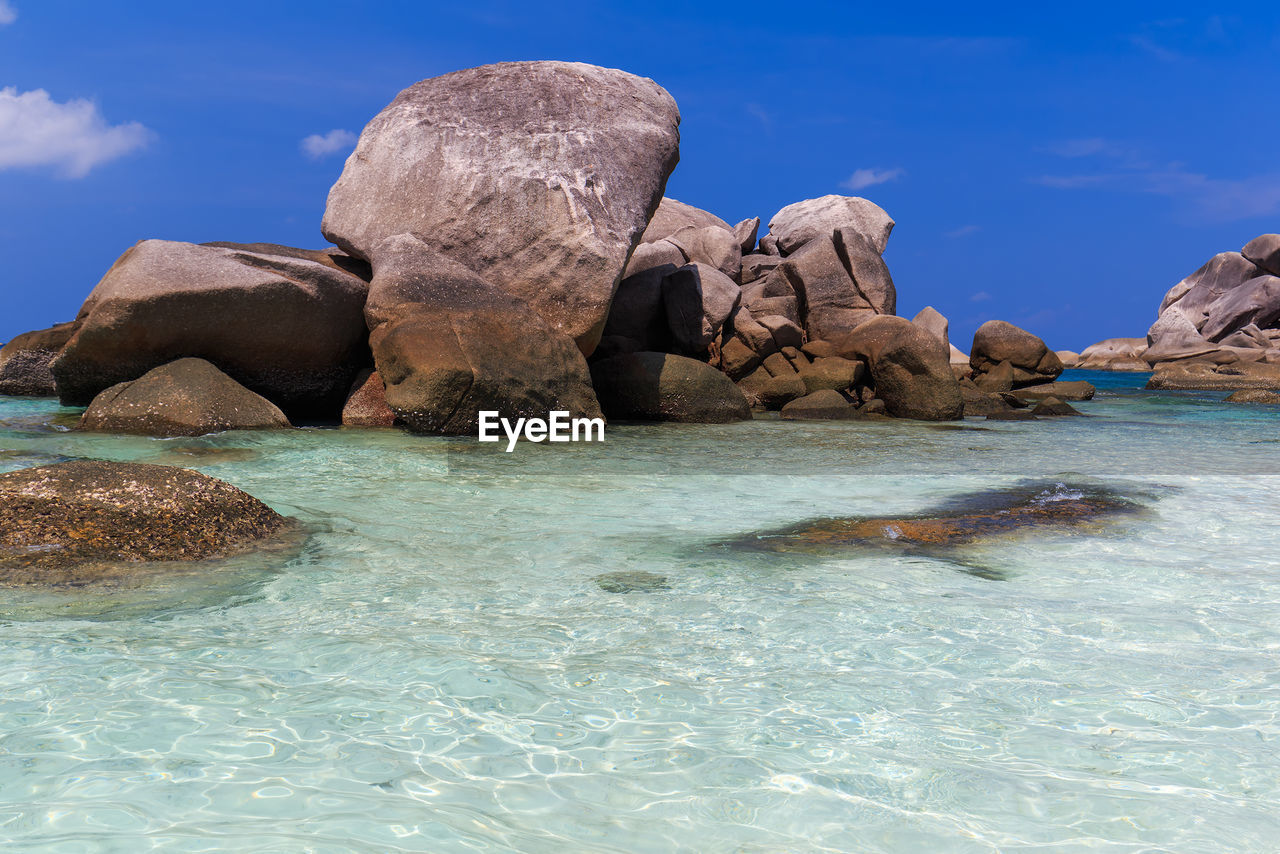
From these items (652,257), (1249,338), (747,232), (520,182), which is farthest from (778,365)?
(1249,338)

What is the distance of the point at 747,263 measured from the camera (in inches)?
924

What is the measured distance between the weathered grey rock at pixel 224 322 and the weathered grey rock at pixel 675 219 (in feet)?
35.4

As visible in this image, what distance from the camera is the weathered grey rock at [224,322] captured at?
1115cm

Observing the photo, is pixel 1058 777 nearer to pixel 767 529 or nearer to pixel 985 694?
pixel 985 694

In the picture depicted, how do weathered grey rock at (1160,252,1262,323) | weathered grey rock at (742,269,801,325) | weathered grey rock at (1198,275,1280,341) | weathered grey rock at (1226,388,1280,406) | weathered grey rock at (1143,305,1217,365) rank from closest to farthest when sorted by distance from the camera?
weathered grey rock at (742,269,801,325)
weathered grey rock at (1226,388,1280,406)
weathered grey rock at (1198,275,1280,341)
weathered grey rock at (1143,305,1217,365)
weathered grey rock at (1160,252,1262,323)

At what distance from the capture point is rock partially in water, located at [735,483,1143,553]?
5414 millimetres

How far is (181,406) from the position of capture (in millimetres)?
10406

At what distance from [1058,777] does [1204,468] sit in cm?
779

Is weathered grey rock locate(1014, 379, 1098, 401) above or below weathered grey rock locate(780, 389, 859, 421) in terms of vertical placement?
above

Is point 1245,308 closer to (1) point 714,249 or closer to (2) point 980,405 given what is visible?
(1) point 714,249

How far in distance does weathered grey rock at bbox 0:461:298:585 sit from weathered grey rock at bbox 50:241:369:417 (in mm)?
6322

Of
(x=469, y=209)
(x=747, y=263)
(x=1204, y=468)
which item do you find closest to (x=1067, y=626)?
(x=1204, y=468)

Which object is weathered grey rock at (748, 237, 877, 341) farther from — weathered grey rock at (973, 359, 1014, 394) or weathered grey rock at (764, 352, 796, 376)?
weathered grey rock at (973, 359, 1014, 394)

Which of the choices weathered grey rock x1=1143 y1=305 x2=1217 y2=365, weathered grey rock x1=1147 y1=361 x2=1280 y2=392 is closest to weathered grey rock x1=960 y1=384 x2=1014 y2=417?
weathered grey rock x1=1147 y1=361 x2=1280 y2=392
